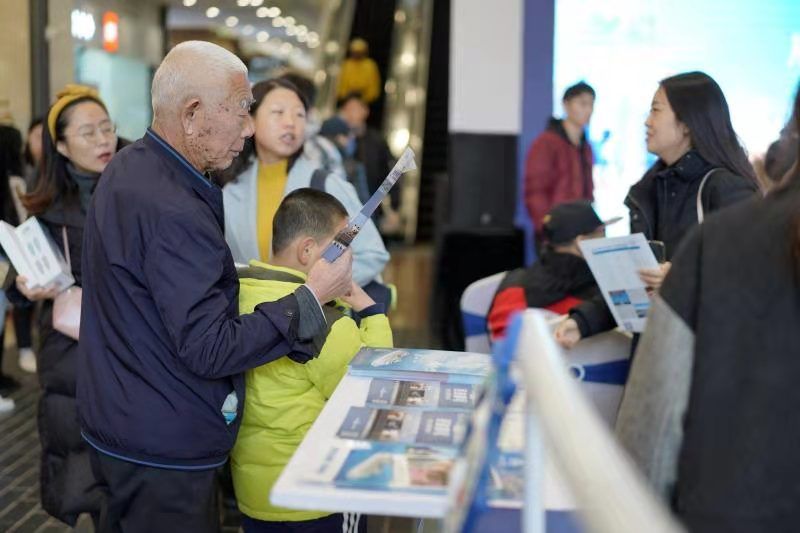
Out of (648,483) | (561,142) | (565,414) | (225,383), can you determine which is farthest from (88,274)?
(561,142)

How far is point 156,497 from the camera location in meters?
2.48

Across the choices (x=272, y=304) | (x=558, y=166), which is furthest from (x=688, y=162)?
(x=558, y=166)

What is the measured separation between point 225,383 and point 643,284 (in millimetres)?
1409

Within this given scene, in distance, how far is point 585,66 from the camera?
27.1 feet

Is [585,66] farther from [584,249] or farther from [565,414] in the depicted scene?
[565,414]

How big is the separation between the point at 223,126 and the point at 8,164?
4.95 m

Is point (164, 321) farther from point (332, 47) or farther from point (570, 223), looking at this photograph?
point (332, 47)

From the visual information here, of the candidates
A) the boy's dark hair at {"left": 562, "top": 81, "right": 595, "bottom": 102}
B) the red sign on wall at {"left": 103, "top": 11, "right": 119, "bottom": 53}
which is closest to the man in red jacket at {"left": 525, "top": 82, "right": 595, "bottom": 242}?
the boy's dark hair at {"left": 562, "top": 81, "right": 595, "bottom": 102}

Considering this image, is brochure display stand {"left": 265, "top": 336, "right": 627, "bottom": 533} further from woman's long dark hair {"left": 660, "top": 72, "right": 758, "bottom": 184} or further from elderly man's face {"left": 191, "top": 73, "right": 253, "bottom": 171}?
woman's long dark hair {"left": 660, "top": 72, "right": 758, "bottom": 184}

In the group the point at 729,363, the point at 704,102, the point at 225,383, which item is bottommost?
the point at 225,383

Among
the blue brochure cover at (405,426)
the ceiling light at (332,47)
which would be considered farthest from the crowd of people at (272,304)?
the ceiling light at (332,47)

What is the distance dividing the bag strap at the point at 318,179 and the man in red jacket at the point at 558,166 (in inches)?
140

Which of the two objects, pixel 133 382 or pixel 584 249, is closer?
pixel 133 382

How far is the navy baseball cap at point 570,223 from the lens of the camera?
4.28 meters
